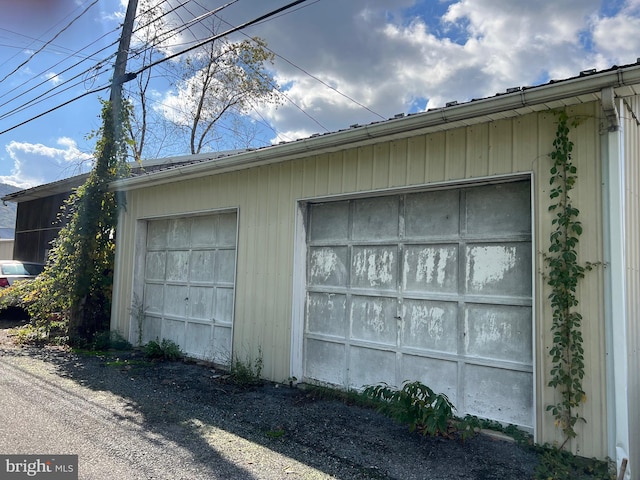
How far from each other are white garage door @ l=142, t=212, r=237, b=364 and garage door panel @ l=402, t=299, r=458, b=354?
9.27ft

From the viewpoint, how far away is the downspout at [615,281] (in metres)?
3.19

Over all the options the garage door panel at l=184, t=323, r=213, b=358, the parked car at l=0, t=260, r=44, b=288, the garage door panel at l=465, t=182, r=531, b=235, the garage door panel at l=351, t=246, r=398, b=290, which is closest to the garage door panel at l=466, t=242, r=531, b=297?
the garage door panel at l=465, t=182, r=531, b=235

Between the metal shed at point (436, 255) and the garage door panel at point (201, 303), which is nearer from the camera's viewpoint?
the metal shed at point (436, 255)

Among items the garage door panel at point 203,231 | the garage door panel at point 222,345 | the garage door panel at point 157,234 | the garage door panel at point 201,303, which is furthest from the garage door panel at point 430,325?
the garage door panel at point 157,234

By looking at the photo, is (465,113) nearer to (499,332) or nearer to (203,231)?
(499,332)

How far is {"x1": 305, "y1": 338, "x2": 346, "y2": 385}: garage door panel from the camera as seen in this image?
5191 mm

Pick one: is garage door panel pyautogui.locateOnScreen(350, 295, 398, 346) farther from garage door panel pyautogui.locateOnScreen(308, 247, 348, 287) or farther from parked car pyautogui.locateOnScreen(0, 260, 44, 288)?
parked car pyautogui.locateOnScreen(0, 260, 44, 288)

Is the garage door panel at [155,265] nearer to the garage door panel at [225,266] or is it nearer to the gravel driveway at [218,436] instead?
the garage door panel at [225,266]

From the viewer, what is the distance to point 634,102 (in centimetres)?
387

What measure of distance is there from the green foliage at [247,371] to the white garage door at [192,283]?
1.57ft

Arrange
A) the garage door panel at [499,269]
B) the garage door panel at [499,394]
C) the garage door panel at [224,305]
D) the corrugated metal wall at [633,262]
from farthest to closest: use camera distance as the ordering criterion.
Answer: the garage door panel at [224,305], the garage door panel at [499,269], the garage door panel at [499,394], the corrugated metal wall at [633,262]

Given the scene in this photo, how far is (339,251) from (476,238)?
170 cm

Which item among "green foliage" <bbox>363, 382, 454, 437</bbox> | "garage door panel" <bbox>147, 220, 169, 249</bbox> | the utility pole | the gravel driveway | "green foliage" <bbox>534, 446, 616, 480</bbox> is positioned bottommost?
the gravel driveway

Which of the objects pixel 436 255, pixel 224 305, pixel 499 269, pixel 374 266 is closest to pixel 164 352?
pixel 224 305
